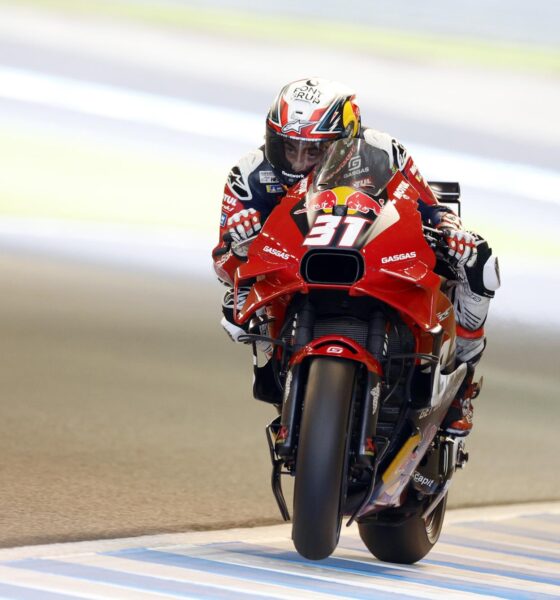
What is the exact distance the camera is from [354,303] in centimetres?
382

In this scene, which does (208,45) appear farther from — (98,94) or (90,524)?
(90,524)

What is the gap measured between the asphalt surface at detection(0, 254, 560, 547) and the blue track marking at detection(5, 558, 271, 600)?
390 millimetres

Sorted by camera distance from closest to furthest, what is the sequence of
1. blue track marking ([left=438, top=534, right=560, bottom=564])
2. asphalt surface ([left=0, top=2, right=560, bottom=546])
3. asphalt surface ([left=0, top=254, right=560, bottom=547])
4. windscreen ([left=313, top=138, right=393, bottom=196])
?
windscreen ([left=313, top=138, right=393, bottom=196]), blue track marking ([left=438, top=534, right=560, bottom=564]), asphalt surface ([left=0, top=254, right=560, bottom=547]), asphalt surface ([left=0, top=2, right=560, bottom=546])

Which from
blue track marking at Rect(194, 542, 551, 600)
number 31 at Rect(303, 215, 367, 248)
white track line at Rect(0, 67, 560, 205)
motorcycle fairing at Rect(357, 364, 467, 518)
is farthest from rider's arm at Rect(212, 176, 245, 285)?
white track line at Rect(0, 67, 560, 205)

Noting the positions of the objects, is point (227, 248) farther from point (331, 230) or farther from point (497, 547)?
point (497, 547)

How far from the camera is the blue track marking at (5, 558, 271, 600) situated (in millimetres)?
3449

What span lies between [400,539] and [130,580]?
3.69 feet

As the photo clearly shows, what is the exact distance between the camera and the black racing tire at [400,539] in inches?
174

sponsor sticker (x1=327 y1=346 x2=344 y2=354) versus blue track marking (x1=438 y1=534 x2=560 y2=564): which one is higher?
sponsor sticker (x1=327 y1=346 x2=344 y2=354)

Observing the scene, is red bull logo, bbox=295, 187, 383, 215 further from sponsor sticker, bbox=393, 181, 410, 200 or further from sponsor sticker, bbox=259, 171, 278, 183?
sponsor sticker, bbox=259, 171, 278, 183

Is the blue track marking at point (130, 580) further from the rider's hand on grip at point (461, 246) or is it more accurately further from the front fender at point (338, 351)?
the rider's hand on grip at point (461, 246)

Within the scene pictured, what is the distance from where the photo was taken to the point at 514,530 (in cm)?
538

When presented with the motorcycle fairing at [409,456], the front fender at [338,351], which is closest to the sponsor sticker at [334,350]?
the front fender at [338,351]

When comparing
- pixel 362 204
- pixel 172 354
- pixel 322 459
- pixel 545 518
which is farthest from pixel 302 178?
pixel 172 354
